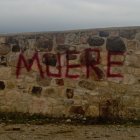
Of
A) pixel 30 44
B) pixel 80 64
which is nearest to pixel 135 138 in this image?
pixel 80 64

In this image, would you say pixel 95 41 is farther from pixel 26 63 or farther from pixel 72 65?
pixel 26 63

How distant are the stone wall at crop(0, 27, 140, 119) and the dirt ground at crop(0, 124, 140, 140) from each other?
0.58 metres

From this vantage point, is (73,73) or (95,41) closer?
(95,41)

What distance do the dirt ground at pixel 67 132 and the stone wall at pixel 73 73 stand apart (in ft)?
1.90

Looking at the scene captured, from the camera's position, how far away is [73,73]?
9.31m

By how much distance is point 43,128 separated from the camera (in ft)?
27.8

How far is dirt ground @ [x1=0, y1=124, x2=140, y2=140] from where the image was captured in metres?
7.71

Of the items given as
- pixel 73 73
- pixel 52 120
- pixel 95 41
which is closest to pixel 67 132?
pixel 52 120

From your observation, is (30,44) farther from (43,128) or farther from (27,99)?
(43,128)

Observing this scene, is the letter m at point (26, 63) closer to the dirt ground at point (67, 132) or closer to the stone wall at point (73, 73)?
the stone wall at point (73, 73)

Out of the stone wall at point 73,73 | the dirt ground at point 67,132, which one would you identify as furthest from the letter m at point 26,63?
the dirt ground at point 67,132

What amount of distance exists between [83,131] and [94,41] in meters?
1.84

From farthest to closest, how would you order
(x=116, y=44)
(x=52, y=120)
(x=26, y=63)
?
1. (x=26, y=63)
2. (x=52, y=120)
3. (x=116, y=44)

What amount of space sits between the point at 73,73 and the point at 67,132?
4.98ft
